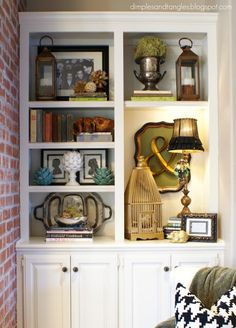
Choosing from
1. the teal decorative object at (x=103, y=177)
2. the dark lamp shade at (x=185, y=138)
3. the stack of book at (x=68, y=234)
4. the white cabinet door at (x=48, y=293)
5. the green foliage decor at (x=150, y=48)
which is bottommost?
the white cabinet door at (x=48, y=293)

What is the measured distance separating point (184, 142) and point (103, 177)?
0.60 metres

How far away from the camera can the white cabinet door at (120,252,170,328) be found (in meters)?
2.72

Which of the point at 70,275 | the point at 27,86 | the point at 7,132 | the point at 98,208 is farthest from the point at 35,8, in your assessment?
the point at 70,275

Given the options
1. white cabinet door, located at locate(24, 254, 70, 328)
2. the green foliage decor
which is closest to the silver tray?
white cabinet door, located at locate(24, 254, 70, 328)

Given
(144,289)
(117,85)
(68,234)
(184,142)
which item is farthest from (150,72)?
(144,289)

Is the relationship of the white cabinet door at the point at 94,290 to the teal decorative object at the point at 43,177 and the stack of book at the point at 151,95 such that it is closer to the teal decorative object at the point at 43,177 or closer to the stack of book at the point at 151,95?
the teal decorative object at the point at 43,177

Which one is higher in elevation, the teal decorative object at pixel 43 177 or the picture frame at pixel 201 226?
the teal decorative object at pixel 43 177

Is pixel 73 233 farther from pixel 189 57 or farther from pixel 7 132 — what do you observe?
pixel 189 57

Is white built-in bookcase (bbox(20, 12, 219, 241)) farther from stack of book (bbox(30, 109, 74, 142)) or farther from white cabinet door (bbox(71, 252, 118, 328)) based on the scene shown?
white cabinet door (bbox(71, 252, 118, 328))

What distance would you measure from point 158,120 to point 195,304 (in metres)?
1.55

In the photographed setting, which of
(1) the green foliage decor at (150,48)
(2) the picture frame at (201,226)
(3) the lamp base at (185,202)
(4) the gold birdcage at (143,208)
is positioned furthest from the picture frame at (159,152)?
(1) the green foliage decor at (150,48)

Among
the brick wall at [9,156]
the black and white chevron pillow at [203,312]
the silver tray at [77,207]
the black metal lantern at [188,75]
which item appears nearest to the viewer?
the black and white chevron pillow at [203,312]

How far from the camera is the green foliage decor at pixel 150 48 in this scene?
9.55 feet

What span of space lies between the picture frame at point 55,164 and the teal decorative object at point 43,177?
0.15m
